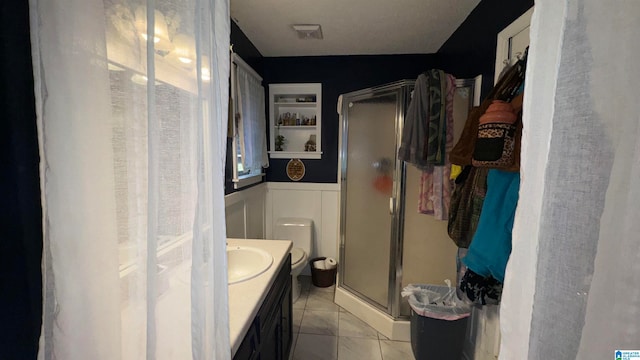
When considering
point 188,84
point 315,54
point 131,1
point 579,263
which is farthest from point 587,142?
point 315,54

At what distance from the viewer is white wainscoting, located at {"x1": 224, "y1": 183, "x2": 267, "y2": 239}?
1954 millimetres

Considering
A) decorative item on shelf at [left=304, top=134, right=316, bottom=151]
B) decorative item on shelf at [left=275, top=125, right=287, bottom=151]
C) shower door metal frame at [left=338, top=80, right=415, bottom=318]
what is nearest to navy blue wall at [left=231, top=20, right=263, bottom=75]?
decorative item on shelf at [left=275, top=125, right=287, bottom=151]

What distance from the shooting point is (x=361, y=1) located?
5.43 feet

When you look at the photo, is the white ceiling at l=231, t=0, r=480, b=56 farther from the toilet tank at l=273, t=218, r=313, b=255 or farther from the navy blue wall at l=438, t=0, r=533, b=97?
the toilet tank at l=273, t=218, r=313, b=255

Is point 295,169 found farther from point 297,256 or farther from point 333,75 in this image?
point 333,75

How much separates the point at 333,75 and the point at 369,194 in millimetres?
1422

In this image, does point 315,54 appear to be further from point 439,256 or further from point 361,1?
point 439,256

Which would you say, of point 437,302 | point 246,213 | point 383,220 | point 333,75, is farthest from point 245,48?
point 437,302

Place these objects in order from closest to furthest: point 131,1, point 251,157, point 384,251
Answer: point 131,1, point 384,251, point 251,157

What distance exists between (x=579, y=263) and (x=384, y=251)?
1.75 metres

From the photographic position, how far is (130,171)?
460 mm

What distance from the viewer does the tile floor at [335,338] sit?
1758 mm

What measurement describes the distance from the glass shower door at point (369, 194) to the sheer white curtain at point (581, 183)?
1563 millimetres

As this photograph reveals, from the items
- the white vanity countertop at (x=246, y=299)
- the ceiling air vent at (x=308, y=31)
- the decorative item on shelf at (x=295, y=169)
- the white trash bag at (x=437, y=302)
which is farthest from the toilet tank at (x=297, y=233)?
the ceiling air vent at (x=308, y=31)
